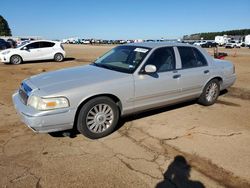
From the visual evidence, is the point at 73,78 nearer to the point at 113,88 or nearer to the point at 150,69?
the point at 113,88

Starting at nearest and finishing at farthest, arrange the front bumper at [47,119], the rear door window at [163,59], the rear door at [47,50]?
the front bumper at [47,119] < the rear door window at [163,59] < the rear door at [47,50]

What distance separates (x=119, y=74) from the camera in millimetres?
4926

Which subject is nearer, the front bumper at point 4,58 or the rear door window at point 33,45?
the front bumper at point 4,58

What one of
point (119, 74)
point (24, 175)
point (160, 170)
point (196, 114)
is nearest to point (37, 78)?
point (119, 74)

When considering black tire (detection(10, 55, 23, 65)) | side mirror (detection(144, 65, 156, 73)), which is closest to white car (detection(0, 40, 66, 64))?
black tire (detection(10, 55, 23, 65))

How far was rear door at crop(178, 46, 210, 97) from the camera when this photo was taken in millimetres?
5777

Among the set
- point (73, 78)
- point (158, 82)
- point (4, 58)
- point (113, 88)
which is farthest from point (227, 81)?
point (4, 58)

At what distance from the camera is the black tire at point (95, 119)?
445cm

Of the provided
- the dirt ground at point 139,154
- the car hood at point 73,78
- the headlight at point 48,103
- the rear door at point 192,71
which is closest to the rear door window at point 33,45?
the dirt ground at point 139,154

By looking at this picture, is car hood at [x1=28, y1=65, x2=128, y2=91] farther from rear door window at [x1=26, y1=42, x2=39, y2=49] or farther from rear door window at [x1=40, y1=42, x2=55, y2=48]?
rear door window at [x1=40, y1=42, x2=55, y2=48]

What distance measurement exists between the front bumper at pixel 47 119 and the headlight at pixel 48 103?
64mm

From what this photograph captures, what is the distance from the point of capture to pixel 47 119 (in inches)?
162

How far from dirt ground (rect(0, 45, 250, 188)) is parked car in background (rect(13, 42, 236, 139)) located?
0.38 m

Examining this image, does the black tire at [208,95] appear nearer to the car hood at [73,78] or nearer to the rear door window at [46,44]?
the car hood at [73,78]
